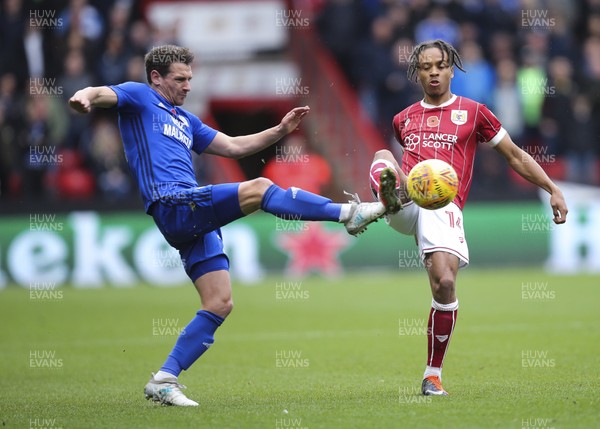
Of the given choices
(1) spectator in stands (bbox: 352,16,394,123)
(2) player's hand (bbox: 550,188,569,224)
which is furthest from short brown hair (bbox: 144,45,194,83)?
(1) spectator in stands (bbox: 352,16,394,123)

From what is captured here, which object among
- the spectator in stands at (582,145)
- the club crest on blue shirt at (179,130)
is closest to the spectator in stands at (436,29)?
the spectator in stands at (582,145)

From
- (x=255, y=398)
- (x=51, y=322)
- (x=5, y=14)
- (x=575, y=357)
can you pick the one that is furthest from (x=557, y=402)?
(x=5, y=14)

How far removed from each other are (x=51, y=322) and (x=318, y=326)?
142 inches

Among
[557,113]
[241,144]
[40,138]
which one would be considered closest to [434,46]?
[241,144]

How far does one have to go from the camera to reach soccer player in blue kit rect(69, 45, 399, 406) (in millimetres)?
7156

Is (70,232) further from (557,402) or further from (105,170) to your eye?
(557,402)

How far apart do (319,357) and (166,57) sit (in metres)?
4.04

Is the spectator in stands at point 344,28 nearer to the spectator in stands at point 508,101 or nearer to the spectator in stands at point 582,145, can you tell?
the spectator in stands at point 508,101

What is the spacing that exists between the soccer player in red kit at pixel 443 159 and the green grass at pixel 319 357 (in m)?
0.61

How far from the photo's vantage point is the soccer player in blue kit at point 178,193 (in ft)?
23.5

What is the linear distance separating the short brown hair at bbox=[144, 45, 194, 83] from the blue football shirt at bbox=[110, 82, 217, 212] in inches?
6.9

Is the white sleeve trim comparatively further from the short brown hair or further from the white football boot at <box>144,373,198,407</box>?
the white football boot at <box>144,373,198,407</box>

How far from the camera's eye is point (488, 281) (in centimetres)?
1794

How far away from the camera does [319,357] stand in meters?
10.6
